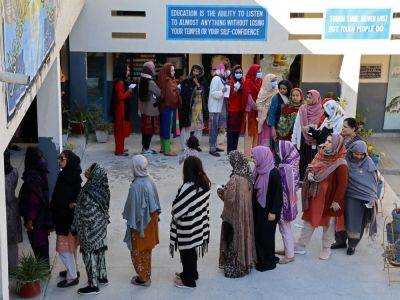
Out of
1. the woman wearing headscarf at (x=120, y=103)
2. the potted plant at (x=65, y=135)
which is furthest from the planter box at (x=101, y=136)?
the woman wearing headscarf at (x=120, y=103)

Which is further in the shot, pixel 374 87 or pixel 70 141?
pixel 374 87

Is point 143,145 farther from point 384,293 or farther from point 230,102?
point 384,293

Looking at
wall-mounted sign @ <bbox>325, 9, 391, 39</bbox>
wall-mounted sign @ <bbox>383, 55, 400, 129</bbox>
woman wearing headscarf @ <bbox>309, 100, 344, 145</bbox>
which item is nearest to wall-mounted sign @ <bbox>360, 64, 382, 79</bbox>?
wall-mounted sign @ <bbox>383, 55, 400, 129</bbox>

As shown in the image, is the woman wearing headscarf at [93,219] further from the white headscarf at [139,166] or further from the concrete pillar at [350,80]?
the concrete pillar at [350,80]

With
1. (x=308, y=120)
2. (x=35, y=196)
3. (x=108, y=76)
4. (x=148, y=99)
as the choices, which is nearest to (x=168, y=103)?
(x=148, y=99)

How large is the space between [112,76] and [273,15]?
3171mm

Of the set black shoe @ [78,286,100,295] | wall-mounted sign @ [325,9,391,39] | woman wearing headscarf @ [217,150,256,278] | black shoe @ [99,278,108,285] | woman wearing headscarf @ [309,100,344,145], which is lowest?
black shoe @ [78,286,100,295]

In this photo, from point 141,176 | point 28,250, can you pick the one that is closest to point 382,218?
point 141,176

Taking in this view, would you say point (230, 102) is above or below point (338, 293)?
above

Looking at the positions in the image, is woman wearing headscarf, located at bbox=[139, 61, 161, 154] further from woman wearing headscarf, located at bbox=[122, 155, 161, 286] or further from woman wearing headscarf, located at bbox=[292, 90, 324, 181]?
woman wearing headscarf, located at bbox=[122, 155, 161, 286]

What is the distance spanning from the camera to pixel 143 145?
11.9 metres

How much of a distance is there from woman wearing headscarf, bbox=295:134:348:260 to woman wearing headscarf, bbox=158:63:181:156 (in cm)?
385

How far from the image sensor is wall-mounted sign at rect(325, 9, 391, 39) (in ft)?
38.6

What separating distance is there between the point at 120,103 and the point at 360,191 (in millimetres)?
4659
